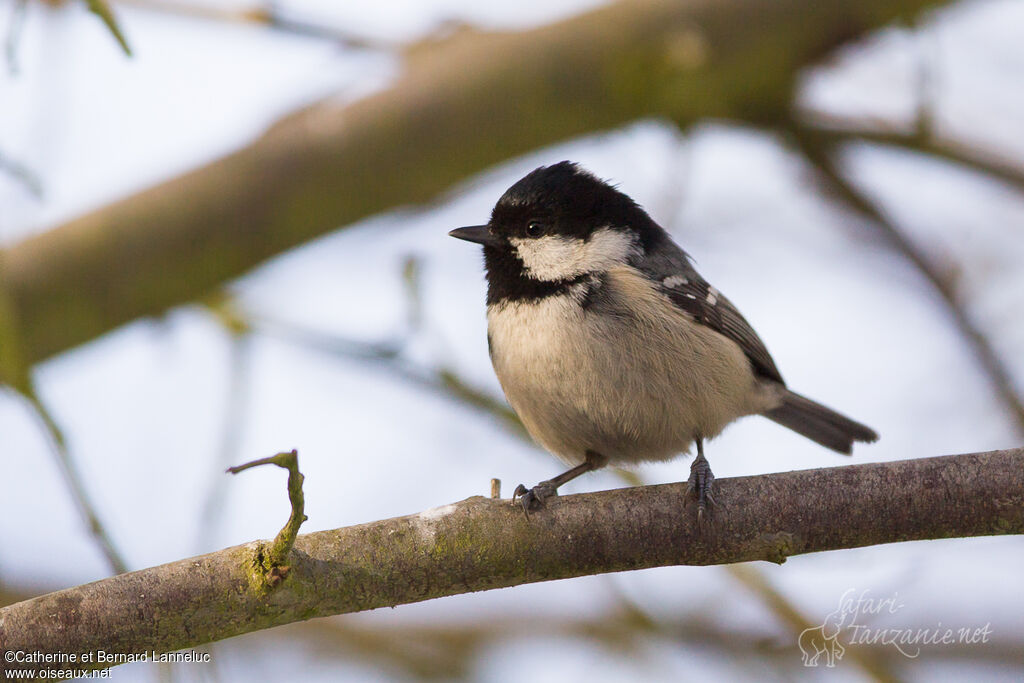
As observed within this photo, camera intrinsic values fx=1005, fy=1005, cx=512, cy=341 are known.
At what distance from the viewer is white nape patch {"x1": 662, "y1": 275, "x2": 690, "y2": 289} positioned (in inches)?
150

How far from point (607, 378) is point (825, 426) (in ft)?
5.36

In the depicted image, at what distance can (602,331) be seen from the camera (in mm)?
3441

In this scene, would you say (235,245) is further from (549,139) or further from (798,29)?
(798,29)

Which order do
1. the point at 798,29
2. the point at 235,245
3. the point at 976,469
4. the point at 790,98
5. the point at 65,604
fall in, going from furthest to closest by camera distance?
the point at 790,98 → the point at 798,29 → the point at 235,245 → the point at 976,469 → the point at 65,604

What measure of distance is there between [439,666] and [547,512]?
2.65m

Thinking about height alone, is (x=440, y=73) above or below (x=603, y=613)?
above

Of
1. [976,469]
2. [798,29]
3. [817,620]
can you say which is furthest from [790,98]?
[976,469]

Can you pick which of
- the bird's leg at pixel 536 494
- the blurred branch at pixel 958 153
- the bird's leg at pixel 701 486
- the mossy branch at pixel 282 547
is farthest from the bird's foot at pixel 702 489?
the blurred branch at pixel 958 153

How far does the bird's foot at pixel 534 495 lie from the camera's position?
8.98 ft

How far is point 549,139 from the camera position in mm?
4902

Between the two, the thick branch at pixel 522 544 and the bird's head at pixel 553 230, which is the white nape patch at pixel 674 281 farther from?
the thick branch at pixel 522 544

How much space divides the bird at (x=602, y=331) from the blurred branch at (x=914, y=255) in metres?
1.26

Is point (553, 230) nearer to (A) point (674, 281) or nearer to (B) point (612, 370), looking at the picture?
(A) point (674, 281)

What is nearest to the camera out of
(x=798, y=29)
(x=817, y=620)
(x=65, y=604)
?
(x=65, y=604)
